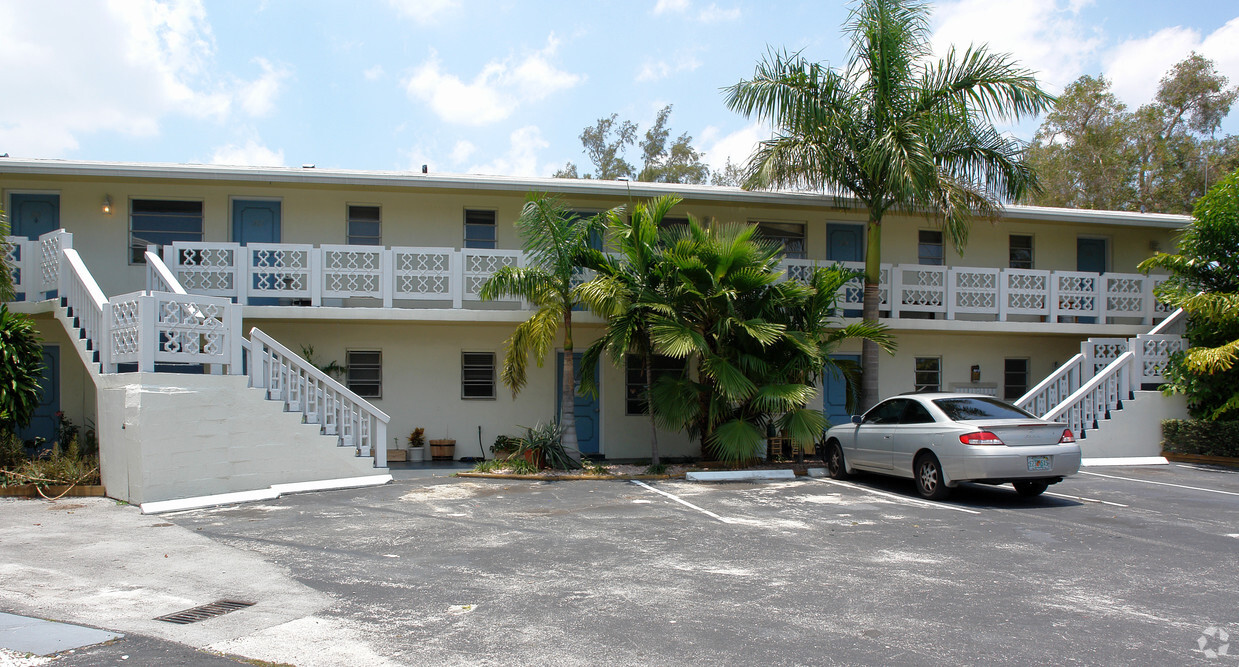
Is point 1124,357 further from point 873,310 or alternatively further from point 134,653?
point 134,653

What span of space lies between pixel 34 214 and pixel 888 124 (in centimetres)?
1652

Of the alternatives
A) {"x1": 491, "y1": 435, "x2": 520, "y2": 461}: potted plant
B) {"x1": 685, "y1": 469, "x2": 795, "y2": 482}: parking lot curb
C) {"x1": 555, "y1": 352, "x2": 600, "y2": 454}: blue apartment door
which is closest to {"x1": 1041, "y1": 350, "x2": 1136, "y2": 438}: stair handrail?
{"x1": 685, "y1": 469, "x2": 795, "y2": 482}: parking lot curb

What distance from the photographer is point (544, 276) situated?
513 inches

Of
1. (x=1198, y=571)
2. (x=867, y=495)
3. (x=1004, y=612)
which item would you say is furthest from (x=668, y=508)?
(x=1198, y=571)

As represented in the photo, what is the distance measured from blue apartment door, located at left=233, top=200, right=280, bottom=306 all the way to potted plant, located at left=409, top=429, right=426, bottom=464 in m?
4.87

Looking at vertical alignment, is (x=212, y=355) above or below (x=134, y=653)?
above

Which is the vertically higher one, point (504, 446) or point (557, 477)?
point (504, 446)

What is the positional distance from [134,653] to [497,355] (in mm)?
11141

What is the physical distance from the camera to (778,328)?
12.7 m

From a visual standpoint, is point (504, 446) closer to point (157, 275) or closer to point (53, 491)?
point (157, 275)

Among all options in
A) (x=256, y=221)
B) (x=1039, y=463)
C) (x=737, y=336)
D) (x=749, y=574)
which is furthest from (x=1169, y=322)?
(x=256, y=221)

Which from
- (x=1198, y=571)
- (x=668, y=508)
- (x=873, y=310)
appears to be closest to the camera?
(x=1198, y=571)

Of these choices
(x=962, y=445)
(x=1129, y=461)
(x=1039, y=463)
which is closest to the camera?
(x=1039, y=463)

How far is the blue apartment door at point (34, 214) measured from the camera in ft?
48.9
